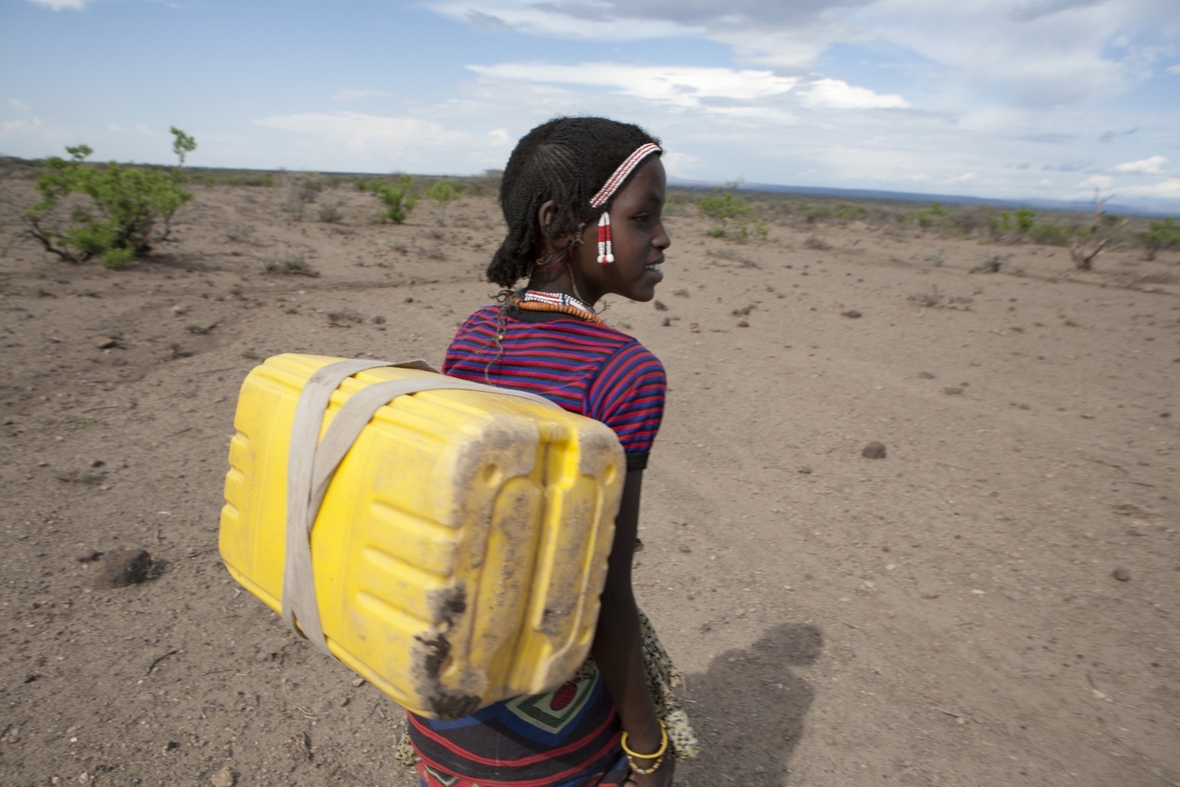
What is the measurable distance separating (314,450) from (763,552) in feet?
9.82

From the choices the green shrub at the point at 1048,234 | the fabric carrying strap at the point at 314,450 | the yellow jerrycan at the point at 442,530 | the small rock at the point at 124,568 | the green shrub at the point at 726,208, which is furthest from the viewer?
the green shrub at the point at 726,208

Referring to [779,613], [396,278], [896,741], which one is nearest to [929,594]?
[779,613]

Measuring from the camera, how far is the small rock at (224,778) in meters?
2.15

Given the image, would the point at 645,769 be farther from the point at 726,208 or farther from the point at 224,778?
the point at 726,208

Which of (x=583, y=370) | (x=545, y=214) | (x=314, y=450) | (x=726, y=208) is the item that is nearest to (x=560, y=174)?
(x=545, y=214)

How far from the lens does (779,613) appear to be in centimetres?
315

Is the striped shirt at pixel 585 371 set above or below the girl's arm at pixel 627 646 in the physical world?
above

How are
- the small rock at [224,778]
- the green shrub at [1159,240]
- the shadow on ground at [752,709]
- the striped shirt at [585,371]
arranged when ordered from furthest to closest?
1. the green shrub at [1159,240]
2. the shadow on ground at [752,709]
3. the small rock at [224,778]
4. the striped shirt at [585,371]

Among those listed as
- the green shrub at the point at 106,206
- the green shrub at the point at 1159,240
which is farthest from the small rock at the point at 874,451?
the green shrub at the point at 1159,240

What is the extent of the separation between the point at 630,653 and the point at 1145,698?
249 cm

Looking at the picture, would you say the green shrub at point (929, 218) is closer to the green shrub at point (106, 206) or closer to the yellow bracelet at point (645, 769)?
the green shrub at point (106, 206)

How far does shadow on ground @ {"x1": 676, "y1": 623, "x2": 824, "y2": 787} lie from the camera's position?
236 cm

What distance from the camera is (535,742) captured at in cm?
114

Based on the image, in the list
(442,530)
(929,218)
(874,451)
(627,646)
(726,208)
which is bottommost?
(874,451)
